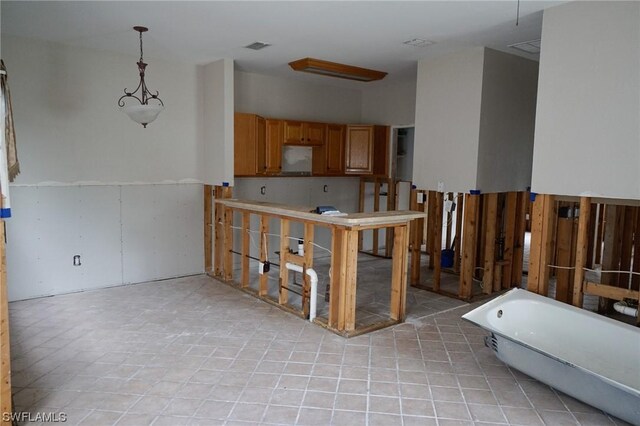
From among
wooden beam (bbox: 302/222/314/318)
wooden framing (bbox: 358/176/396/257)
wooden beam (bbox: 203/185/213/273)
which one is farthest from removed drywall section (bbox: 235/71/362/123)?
wooden beam (bbox: 302/222/314/318)

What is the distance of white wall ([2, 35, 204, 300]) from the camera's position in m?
4.64

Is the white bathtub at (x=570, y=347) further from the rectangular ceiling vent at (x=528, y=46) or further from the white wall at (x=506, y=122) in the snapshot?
the rectangular ceiling vent at (x=528, y=46)

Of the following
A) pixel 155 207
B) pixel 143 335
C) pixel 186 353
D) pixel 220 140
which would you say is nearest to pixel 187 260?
pixel 155 207

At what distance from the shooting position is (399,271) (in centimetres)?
412

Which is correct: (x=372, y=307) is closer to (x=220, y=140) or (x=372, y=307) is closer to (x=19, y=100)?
(x=220, y=140)

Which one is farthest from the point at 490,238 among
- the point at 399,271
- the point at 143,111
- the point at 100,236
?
the point at 100,236

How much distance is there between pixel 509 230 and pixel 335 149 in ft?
9.33

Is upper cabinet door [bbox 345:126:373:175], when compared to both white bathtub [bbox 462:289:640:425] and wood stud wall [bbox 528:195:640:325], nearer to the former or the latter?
wood stud wall [bbox 528:195:640:325]

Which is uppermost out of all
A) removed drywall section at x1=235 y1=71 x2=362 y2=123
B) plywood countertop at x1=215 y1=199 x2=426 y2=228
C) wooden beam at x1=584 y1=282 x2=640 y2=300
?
removed drywall section at x1=235 y1=71 x2=362 y2=123

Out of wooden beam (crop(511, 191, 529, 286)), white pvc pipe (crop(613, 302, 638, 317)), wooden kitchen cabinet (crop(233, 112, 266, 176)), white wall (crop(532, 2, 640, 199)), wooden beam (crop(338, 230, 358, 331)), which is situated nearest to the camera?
Result: white wall (crop(532, 2, 640, 199))

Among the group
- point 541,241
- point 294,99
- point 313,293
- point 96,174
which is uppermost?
point 294,99

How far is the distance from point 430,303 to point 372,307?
2.19 feet

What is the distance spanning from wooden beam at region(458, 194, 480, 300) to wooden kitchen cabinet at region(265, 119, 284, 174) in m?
2.61

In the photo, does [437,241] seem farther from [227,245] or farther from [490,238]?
[227,245]
